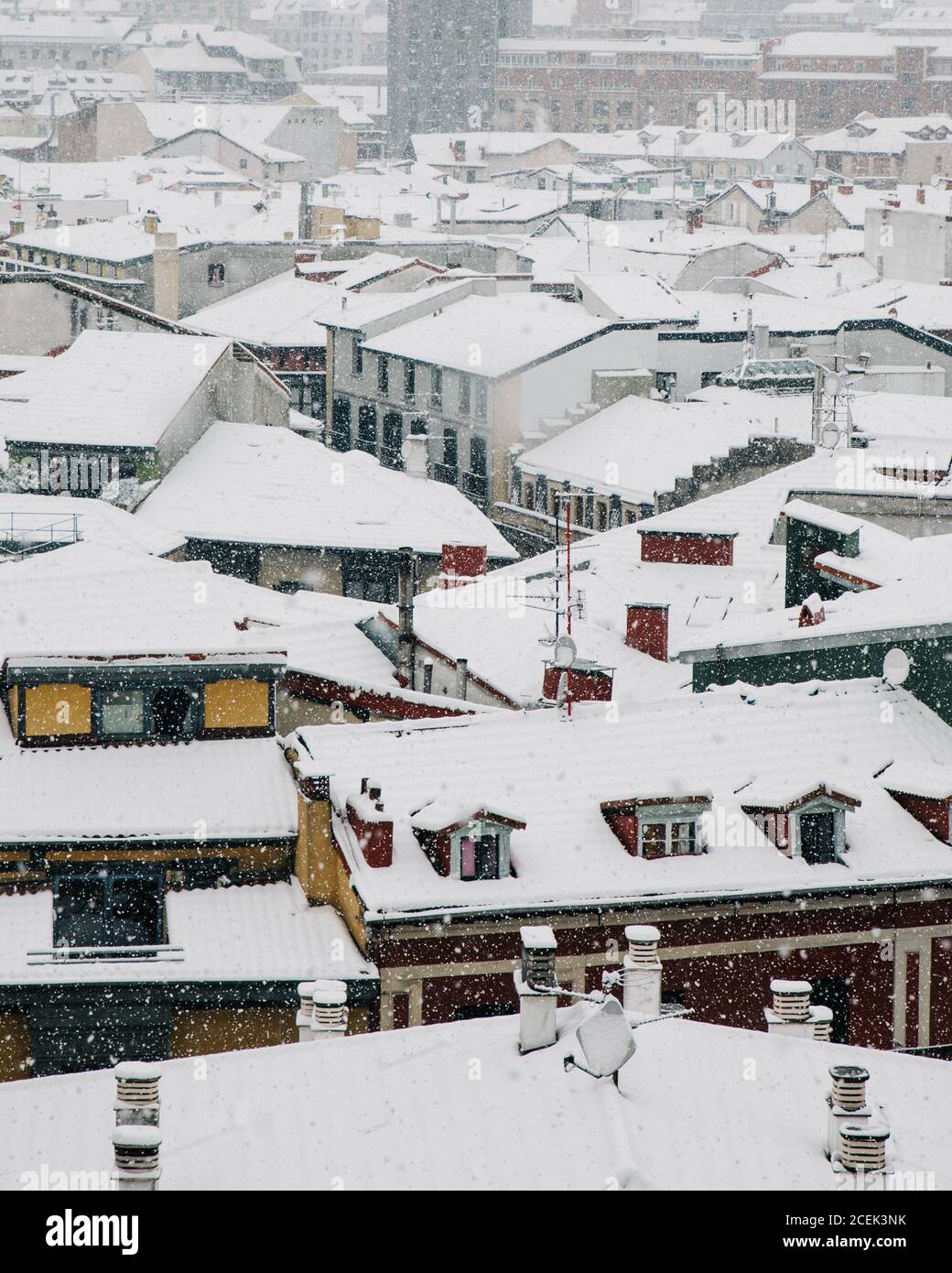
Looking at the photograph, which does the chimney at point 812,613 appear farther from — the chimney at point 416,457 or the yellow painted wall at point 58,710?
the chimney at point 416,457

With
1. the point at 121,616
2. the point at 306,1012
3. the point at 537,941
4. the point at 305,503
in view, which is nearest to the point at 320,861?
the point at 306,1012

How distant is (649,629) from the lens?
3344cm

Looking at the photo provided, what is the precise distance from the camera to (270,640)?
32.1 metres

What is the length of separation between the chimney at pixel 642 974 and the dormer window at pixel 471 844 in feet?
8.91

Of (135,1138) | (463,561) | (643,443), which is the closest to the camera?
(135,1138)

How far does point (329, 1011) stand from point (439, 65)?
15677 cm

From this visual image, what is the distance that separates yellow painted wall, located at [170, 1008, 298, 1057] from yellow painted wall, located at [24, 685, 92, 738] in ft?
18.4

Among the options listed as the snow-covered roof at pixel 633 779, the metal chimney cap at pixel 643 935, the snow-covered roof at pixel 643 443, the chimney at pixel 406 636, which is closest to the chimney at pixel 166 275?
the snow-covered roof at pixel 643 443

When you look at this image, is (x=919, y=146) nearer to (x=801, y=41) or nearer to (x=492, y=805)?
(x=801, y=41)

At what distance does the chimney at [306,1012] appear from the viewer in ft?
67.7

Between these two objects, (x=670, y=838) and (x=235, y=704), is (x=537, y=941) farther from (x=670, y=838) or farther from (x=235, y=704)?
(x=235, y=704)

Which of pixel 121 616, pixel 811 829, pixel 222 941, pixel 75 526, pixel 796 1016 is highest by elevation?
pixel 121 616
